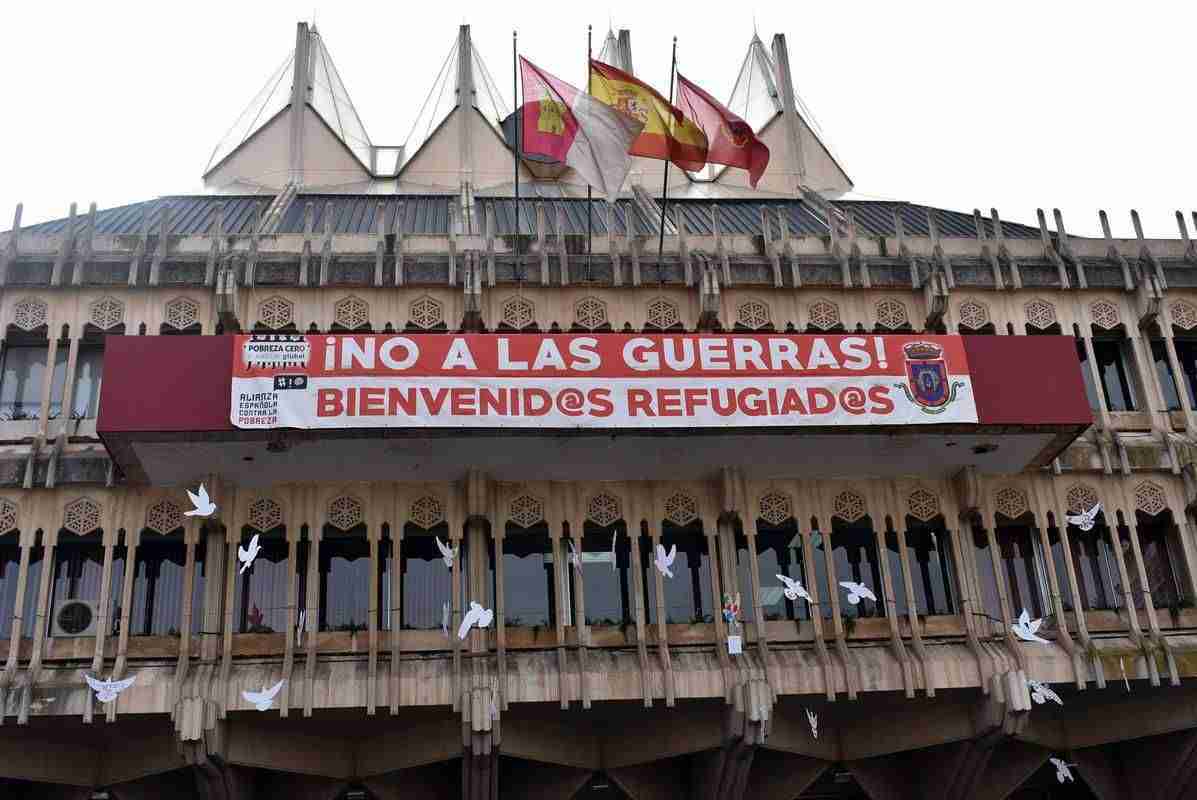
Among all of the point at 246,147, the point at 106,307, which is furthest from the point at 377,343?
the point at 246,147

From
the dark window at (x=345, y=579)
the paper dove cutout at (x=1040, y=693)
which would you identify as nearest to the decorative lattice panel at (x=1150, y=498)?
the paper dove cutout at (x=1040, y=693)

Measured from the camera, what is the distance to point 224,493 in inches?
1035

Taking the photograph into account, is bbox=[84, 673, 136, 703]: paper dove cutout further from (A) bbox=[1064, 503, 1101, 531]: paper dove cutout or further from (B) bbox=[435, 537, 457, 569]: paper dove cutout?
(A) bbox=[1064, 503, 1101, 531]: paper dove cutout

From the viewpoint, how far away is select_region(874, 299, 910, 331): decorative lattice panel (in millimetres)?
29625

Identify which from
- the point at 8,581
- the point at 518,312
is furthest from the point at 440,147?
the point at 8,581

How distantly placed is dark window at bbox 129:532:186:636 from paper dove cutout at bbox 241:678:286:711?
2.76 m

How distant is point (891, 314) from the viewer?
29.8 m

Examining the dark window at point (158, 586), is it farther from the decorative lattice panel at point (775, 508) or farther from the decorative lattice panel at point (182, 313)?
the decorative lattice panel at point (775, 508)

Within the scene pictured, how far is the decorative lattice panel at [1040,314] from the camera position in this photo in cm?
3005

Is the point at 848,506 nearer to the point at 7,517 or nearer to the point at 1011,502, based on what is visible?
the point at 1011,502

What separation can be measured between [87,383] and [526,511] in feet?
34.3

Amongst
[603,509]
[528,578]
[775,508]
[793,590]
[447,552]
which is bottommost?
[793,590]

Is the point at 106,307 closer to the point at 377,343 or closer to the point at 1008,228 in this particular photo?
the point at 377,343

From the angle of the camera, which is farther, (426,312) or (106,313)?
(426,312)
